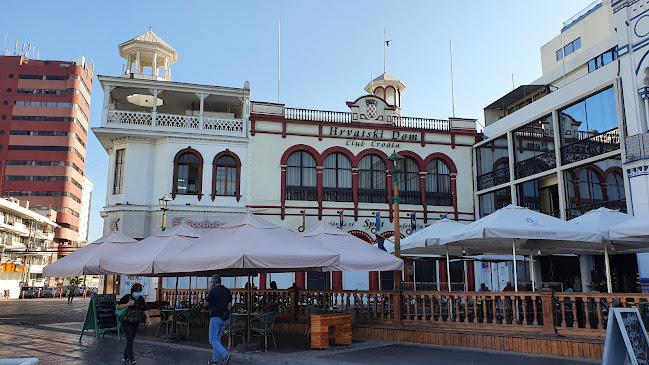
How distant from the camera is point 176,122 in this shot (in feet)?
86.4

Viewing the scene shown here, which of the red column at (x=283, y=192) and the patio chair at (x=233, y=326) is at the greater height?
the red column at (x=283, y=192)

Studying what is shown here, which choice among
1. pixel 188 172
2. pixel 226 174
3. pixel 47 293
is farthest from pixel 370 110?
pixel 47 293

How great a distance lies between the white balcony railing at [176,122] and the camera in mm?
25734

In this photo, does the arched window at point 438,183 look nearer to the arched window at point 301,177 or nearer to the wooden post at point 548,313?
the arched window at point 301,177

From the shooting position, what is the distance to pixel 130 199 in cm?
2539

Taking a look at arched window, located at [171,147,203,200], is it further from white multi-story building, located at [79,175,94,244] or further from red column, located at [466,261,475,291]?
white multi-story building, located at [79,175,94,244]

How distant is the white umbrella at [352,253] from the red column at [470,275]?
50.9 feet

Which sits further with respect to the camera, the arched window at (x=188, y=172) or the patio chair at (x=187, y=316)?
the arched window at (x=188, y=172)

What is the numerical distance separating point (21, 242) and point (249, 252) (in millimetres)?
67425

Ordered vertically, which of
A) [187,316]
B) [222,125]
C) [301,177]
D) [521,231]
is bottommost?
[187,316]

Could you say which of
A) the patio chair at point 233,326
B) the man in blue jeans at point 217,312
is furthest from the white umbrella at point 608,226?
the man in blue jeans at point 217,312

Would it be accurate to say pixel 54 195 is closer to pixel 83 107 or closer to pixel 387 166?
pixel 83 107

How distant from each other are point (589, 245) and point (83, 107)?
8543cm

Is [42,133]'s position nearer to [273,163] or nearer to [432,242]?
[273,163]
